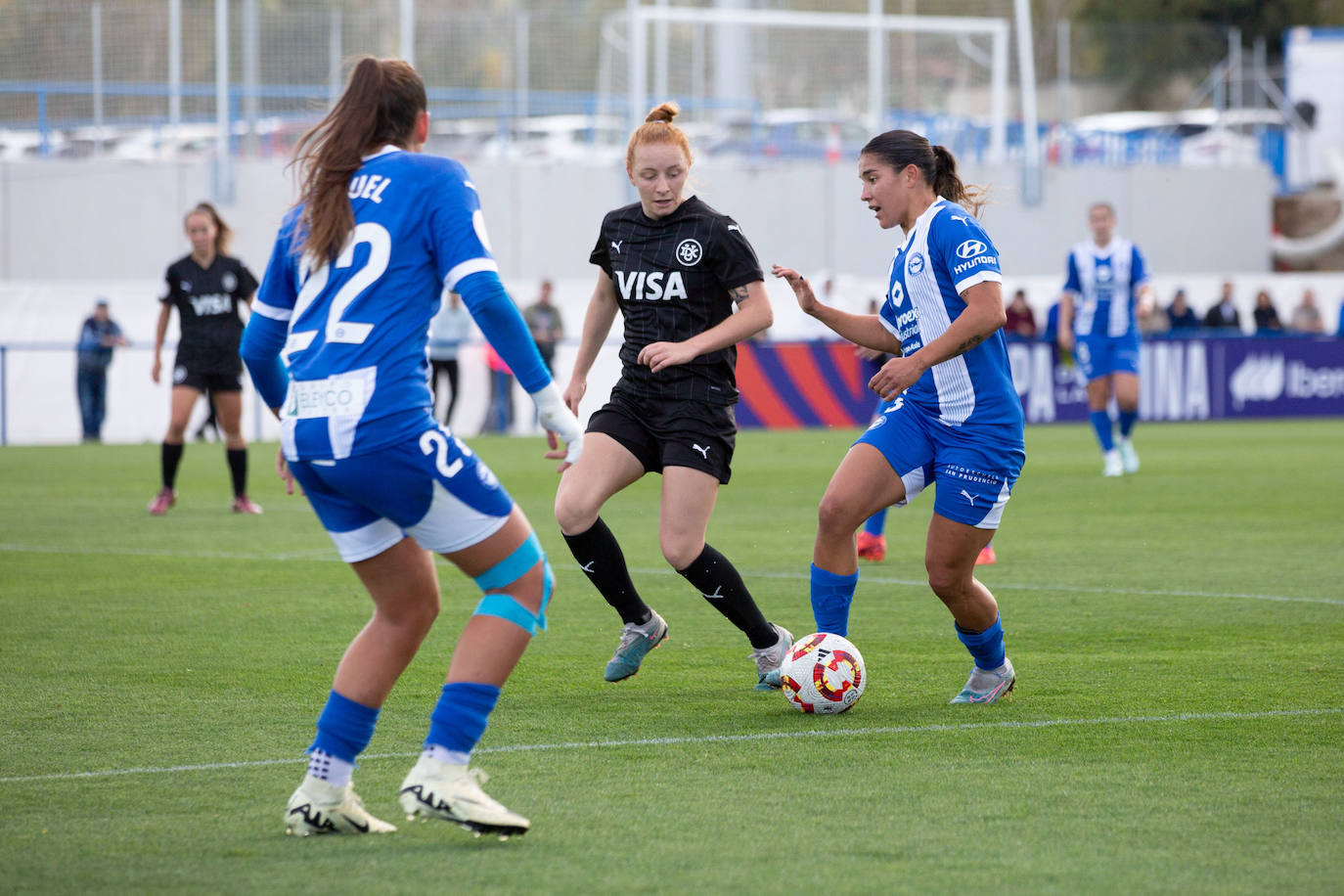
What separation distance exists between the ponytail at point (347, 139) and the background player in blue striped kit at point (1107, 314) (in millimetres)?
12380

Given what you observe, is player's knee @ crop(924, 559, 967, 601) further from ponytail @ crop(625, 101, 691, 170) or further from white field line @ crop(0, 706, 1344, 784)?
ponytail @ crop(625, 101, 691, 170)

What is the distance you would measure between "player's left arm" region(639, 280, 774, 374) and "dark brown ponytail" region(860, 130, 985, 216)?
2.01 feet

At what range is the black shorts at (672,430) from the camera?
6145mm

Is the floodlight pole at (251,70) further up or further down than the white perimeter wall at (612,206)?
further up

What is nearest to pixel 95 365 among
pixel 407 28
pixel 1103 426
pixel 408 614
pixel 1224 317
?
pixel 407 28

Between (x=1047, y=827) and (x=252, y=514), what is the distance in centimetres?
982

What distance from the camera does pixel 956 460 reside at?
19.1ft

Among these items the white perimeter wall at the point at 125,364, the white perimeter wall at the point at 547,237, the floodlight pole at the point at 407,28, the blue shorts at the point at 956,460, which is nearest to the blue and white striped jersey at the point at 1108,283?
the white perimeter wall at the point at 125,364

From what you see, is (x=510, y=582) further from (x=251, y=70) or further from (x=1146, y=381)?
(x=251, y=70)

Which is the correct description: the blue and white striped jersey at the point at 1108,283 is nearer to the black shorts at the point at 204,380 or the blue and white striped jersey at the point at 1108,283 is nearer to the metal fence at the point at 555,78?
the black shorts at the point at 204,380

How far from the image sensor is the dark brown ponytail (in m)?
6.03

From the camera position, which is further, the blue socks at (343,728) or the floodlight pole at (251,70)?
the floodlight pole at (251,70)

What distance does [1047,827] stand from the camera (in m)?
4.31

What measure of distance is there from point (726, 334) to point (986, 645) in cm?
137
